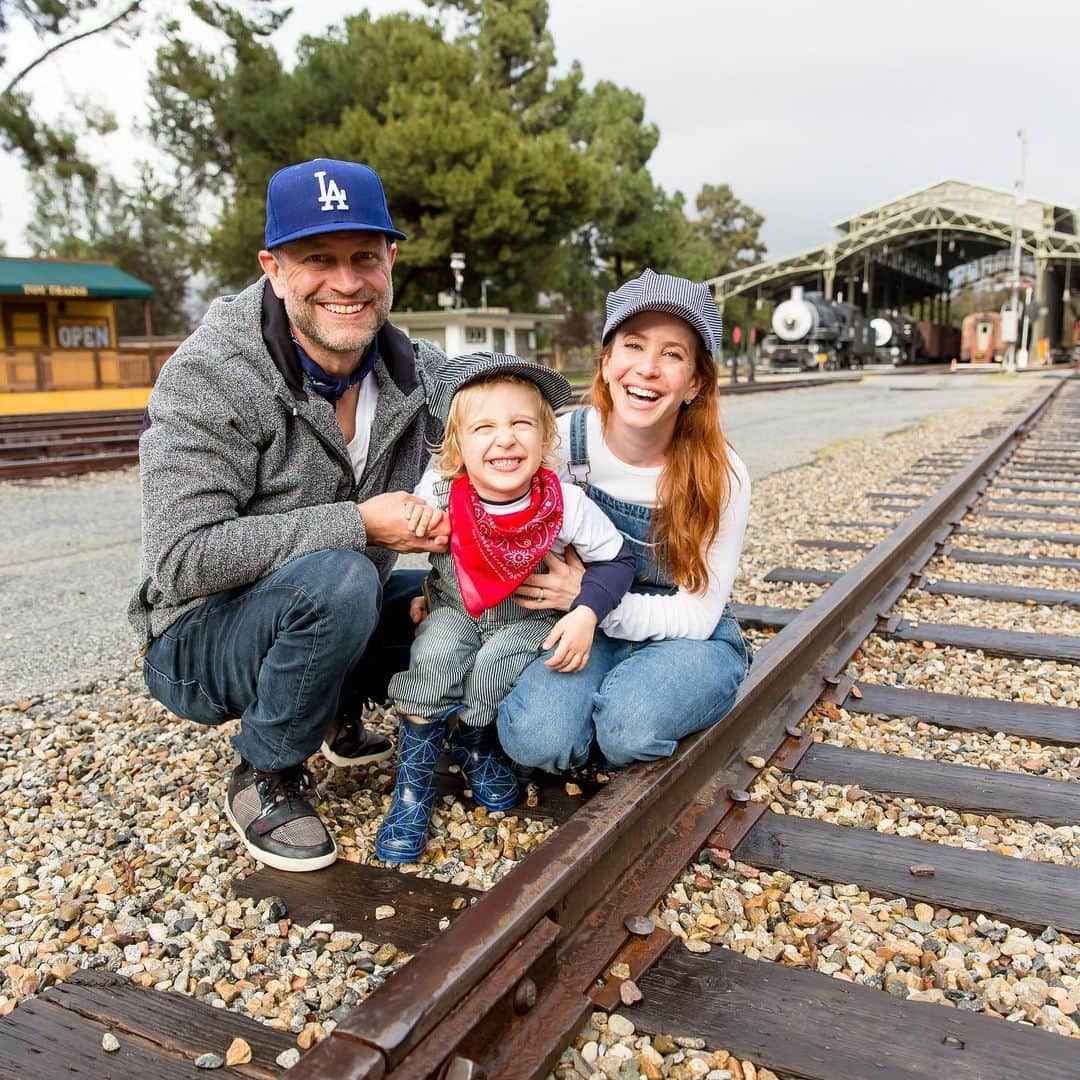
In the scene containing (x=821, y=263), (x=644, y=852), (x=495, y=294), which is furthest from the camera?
(x=821, y=263)

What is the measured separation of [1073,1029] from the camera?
1688 mm

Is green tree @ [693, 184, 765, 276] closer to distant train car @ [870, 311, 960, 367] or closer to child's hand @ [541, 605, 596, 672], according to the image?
distant train car @ [870, 311, 960, 367]

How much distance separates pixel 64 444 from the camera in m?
11.7

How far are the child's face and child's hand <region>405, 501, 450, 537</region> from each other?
129 mm

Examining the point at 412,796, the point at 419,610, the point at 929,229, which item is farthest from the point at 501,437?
the point at 929,229

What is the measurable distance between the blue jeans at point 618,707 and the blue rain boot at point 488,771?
122 mm

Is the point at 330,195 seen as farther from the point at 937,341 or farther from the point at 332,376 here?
the point at 937,341

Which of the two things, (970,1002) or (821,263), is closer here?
(970,1002)

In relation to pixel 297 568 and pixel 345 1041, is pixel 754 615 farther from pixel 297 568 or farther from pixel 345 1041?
pixel 345 1041

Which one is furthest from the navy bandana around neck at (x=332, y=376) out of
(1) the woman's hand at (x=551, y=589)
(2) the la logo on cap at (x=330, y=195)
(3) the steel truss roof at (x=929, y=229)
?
(3) the steel truss roof at (x=929, y=229)

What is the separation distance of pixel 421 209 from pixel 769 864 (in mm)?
26516

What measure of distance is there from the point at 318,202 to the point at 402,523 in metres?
0.75

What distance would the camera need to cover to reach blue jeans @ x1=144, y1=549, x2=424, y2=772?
224 centimetres

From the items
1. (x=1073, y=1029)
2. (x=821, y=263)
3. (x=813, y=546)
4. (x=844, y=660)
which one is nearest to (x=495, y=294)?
(x=821, y=263)
